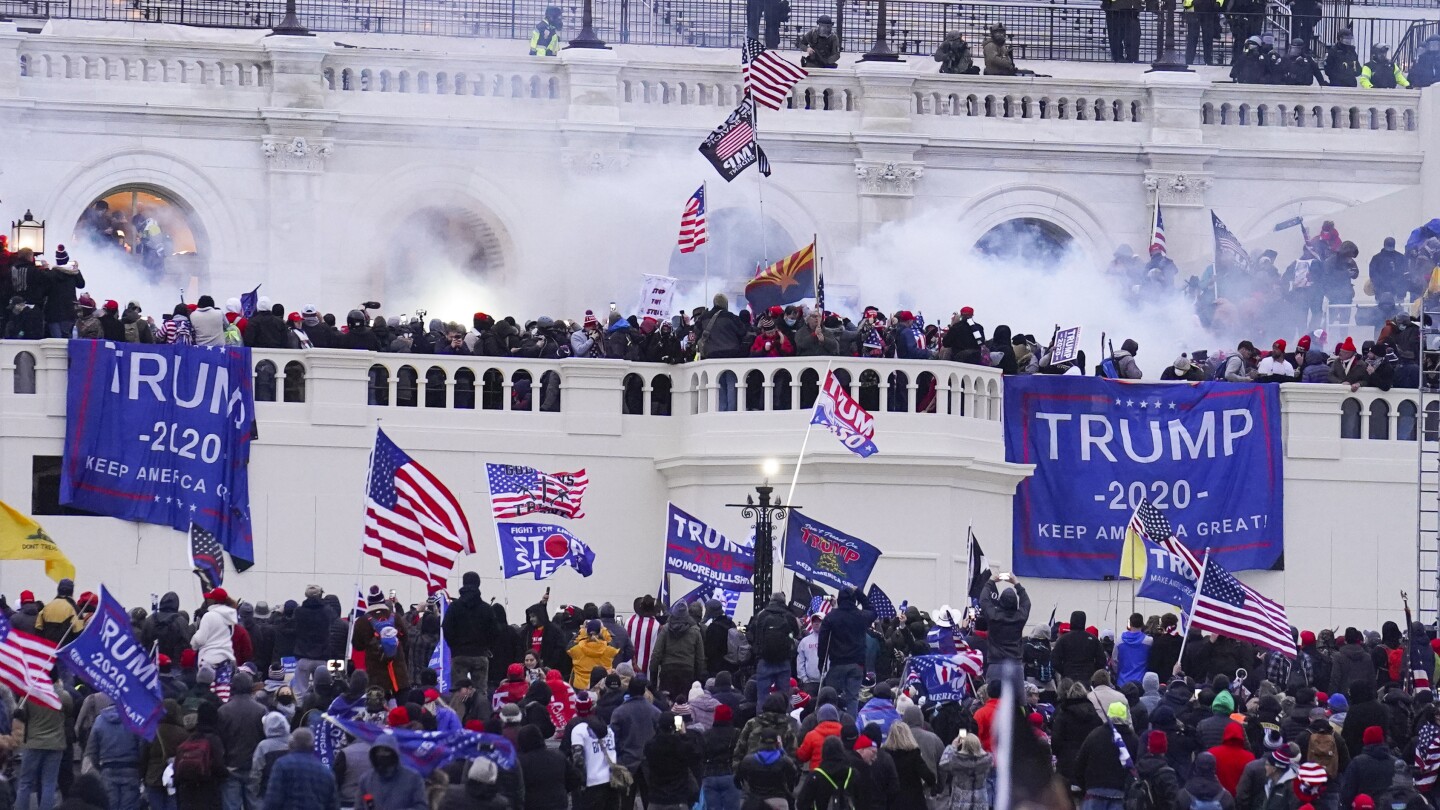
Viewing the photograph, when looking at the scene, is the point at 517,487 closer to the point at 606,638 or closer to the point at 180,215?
the point at 606,638

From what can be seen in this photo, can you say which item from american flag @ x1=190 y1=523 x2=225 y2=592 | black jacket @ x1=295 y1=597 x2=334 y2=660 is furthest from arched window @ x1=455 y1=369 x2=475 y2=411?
black jacket @ x1=295 y1=597 x2=334 y2=660

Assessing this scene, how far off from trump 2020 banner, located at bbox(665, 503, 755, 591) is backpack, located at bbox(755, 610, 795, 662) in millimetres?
3416

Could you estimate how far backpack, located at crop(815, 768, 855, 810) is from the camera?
87.9 feet

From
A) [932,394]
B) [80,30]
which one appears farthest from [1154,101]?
[80,30]

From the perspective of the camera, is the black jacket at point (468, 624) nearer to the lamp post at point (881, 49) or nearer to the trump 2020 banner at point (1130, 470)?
the trump 2020 banner at point (1130, 470)

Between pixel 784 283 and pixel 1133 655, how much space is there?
36.9ft

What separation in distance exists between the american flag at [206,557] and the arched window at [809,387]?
6.86m

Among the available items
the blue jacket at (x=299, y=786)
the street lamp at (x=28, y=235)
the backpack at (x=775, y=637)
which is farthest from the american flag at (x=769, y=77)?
the blue jacket at (x=299, y=786)

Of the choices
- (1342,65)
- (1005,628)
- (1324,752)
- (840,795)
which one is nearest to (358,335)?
(1005,628)

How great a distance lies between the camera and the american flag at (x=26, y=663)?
27531 millimetres

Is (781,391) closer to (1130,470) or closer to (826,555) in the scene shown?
(1130,470)

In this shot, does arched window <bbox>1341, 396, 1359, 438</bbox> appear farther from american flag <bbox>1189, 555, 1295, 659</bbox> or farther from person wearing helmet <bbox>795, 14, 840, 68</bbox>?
person wearing helmet <bbox>795, 14, 840, 68</bbox>

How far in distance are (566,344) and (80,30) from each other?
11338 mm

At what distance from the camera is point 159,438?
3903cm
